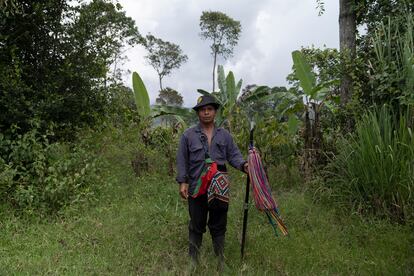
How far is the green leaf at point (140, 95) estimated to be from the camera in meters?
7.55

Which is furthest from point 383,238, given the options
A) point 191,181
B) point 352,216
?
point 191,181

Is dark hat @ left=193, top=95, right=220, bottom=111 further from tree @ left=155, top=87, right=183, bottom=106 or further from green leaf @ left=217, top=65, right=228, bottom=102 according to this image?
tree @ left=155, top=87, right=183, bottom=106

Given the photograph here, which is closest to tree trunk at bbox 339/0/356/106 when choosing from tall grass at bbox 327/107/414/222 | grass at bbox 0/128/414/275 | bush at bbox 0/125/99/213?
tall grass at bbox 327/107/414/222

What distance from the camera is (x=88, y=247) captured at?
4383 mm

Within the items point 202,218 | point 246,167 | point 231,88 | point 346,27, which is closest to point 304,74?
point 346,27

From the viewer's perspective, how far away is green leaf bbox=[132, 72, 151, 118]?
755 centimetres

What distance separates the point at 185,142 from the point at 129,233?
1.57m

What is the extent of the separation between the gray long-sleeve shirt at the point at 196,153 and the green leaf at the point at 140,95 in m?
3.92

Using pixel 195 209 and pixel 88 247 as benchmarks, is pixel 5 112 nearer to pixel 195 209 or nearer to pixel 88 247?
pixel 88 247

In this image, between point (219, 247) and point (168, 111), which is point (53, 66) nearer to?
point (168, 111)

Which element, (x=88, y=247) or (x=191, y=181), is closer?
(x=191, y=181)

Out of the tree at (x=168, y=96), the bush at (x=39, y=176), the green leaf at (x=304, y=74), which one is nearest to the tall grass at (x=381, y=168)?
the green leaf at (x=304, y=74)

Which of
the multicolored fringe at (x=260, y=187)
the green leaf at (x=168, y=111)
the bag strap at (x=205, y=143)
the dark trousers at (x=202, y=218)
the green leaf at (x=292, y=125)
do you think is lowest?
the dark trousers at (x=202, y=218)

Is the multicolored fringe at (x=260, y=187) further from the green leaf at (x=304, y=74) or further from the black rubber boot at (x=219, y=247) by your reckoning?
the green leaf at (x=304, y=74)
